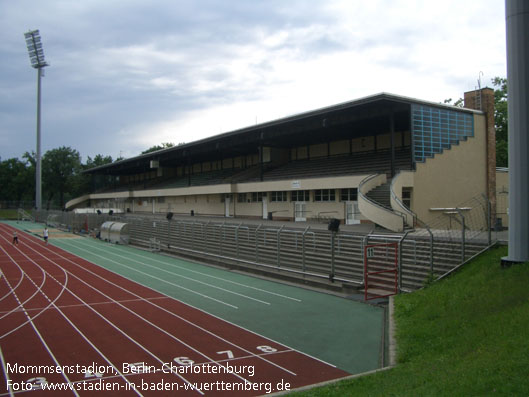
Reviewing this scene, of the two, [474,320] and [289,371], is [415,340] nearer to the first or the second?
[474,320]

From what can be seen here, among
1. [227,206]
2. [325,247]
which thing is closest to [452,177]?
[325,247]

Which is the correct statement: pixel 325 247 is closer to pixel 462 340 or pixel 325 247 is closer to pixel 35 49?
pixel 462 340

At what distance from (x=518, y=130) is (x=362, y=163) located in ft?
63.9

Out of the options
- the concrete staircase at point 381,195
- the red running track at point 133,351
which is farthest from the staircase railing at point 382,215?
the red running track at point 133,351

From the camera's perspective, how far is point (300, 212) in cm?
3541

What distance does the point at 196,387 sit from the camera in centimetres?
832

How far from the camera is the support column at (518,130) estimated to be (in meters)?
12.6

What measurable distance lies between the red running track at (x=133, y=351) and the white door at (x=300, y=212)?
63.7ft

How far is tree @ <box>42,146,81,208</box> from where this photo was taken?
92.8m

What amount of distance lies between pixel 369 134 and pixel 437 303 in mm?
24075

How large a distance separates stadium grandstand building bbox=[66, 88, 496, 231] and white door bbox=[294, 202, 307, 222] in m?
0.08

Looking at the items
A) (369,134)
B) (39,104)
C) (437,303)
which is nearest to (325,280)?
(437,303)

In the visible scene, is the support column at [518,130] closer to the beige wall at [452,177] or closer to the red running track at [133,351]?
the red running track at [133,351]

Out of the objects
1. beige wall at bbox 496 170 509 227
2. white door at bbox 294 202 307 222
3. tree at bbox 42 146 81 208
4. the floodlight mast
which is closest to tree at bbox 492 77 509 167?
beige wall at bbox 496 170 509 227
